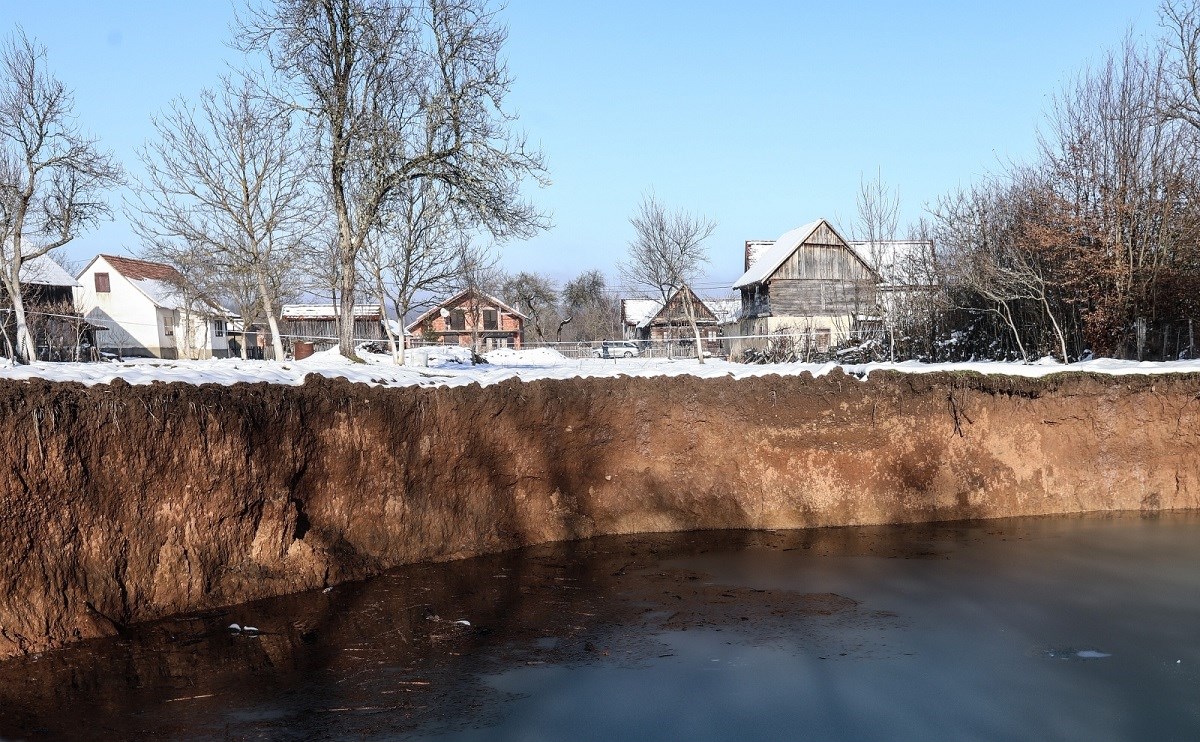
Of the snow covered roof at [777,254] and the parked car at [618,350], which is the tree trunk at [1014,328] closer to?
the snow covered roof at [777,254]

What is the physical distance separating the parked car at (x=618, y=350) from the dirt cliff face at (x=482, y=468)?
82.1 ft

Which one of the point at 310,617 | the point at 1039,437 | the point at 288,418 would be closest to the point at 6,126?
the point at 288,418

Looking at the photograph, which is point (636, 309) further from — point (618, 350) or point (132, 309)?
point (132, 309)

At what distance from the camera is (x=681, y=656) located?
7.69 metres

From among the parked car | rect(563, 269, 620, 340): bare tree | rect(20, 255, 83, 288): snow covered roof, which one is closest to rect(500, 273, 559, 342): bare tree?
rect(563, 269, 620, 340): bare tree

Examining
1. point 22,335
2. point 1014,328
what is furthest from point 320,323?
point 1014,328

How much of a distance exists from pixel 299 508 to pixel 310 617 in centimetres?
183

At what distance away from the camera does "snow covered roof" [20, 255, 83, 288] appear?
33.0 meters

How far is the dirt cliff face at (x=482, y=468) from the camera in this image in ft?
27.9

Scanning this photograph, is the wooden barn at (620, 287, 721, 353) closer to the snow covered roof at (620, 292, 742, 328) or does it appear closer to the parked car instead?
the snow covered roof at (620, 292, 742, 328)

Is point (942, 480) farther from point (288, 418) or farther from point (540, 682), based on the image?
point (288, 418)

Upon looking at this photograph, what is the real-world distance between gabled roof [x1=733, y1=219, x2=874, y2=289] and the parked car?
20.1 feet

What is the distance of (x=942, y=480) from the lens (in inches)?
533

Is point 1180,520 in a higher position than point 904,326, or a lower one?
lower
